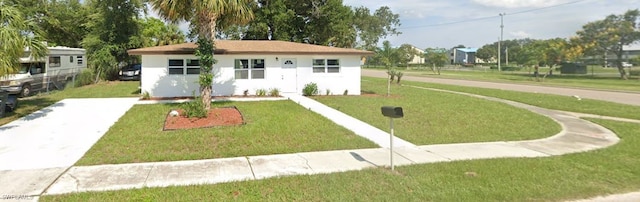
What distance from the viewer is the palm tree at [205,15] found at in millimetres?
10188

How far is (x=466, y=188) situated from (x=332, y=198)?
184 centimetres

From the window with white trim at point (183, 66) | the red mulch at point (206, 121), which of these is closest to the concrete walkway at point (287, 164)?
the red mulch at point (206, 121)

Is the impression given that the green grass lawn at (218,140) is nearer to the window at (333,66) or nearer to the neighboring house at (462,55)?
the window at (333,66)

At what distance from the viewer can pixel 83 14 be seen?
2866 cm

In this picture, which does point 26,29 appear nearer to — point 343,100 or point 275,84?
point 275,84

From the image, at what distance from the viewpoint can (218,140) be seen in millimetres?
7648

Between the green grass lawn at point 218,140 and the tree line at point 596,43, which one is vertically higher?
→ the tree line at point 596,43

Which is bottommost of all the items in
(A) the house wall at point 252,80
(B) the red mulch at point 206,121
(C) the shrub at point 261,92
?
(B) the red mulch at point 206,121

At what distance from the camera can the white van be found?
15502mm

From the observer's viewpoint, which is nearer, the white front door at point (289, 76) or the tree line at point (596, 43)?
the white front door at point (289, 76)

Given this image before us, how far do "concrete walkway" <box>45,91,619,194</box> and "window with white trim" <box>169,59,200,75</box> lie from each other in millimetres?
11310

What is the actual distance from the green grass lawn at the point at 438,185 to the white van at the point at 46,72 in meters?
13.3

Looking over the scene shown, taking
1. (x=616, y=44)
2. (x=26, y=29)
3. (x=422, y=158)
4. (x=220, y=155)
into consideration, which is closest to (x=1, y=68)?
(x=26, y=29)

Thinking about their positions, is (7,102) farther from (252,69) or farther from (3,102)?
(252,69)
